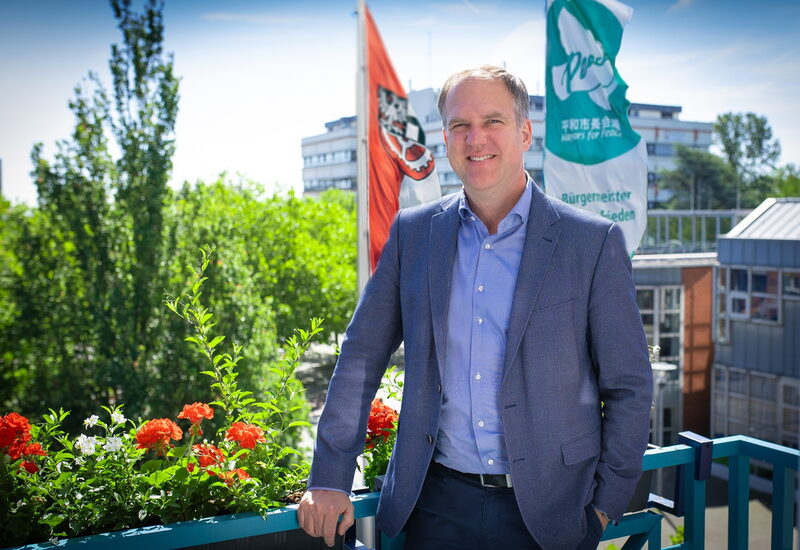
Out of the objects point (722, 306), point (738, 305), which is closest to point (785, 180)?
point (722, 306)

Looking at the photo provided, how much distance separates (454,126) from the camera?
77.9 inches


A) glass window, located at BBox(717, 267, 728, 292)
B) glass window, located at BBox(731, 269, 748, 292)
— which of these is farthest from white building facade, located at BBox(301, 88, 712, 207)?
glass window, located at BBox(731, 269, 748, 292)

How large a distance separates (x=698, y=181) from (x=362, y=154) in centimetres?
6680

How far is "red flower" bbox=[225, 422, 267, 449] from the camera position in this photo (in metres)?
2.21

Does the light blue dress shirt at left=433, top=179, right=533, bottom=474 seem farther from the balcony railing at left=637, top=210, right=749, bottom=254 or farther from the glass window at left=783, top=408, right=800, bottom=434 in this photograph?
the balcony railing at left=637, top=210, right=749, bottom=254

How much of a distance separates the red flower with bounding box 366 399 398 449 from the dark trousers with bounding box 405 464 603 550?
577 mm

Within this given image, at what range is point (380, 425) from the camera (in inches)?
102

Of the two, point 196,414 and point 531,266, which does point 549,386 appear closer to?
point 531,266

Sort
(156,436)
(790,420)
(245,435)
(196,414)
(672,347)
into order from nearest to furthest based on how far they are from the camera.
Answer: (245,435)
(156,436)
(196,414)
(790,420)
(672,347)

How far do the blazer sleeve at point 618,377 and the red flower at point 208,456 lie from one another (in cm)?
109

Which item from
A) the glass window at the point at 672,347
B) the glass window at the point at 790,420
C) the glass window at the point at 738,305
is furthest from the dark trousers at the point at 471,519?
the glass window at the point at 672,347

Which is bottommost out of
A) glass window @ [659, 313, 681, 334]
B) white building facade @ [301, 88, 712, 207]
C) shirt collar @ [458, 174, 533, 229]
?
glass window @ [659, 313, 681, 334]

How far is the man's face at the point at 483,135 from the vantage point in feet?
6.35

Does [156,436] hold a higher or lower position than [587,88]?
lower
